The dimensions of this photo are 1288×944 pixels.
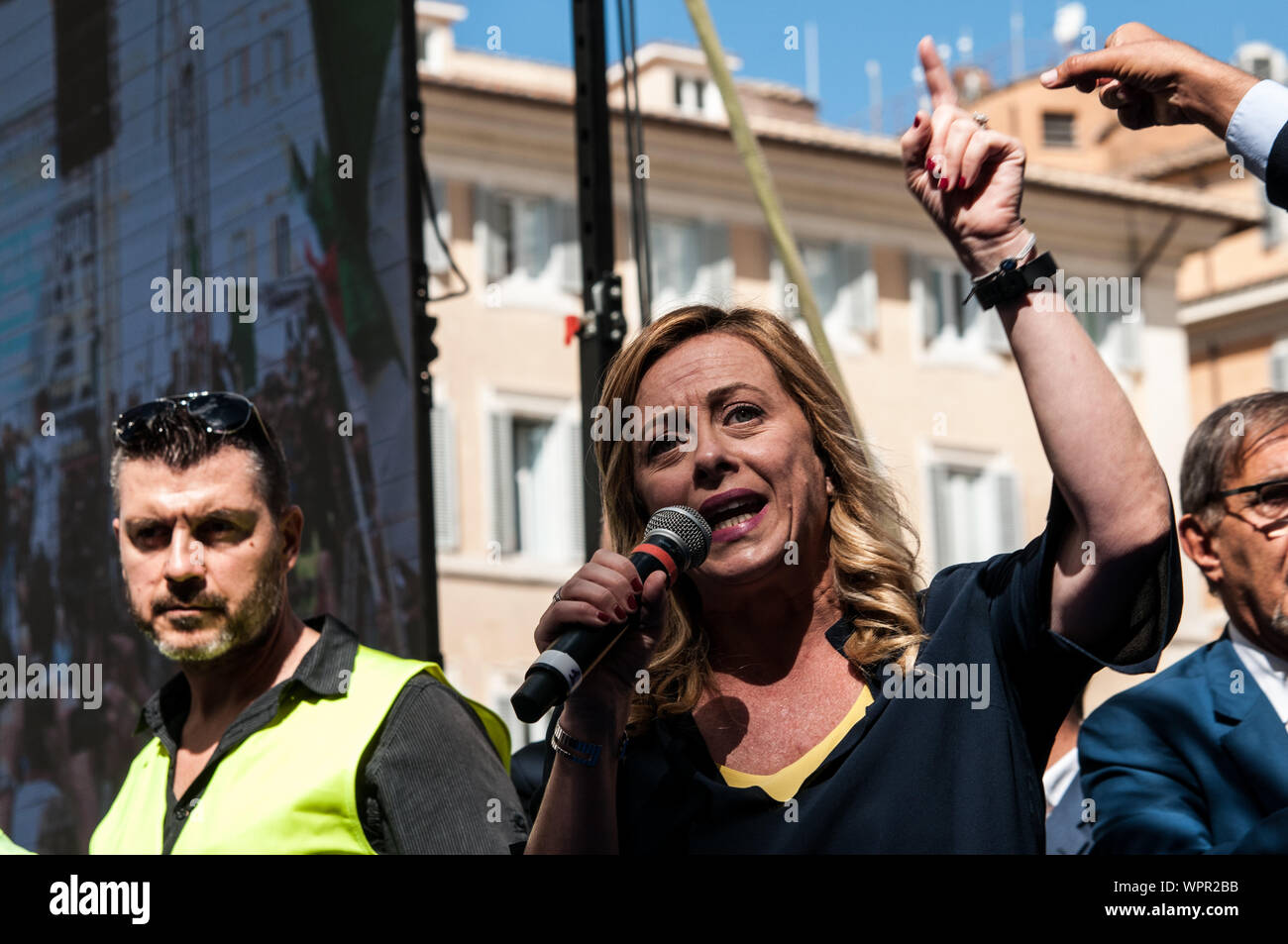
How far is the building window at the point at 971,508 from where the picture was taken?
3067cm

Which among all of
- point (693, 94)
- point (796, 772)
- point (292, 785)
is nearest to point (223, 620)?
point (292, 785)

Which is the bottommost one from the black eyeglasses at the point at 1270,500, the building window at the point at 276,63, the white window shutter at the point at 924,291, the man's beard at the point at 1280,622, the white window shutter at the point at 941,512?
the man's beard at the point at 1280,622

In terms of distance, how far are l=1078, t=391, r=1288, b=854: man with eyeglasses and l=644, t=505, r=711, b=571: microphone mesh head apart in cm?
79

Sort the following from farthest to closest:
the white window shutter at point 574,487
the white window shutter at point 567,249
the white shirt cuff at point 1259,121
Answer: the white window shutter at point 567,249 < the white window shutter at point 574,487 < the white shirt cuff at point 1259,121

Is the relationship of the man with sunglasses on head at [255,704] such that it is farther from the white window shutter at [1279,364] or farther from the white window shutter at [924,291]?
the white window shutter at [1279,364]

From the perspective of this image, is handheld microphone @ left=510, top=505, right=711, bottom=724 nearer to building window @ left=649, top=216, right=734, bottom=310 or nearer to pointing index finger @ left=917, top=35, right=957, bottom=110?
pointing index finger @ left=917, top=35, right=957, bottom=110

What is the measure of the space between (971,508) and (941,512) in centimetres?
50

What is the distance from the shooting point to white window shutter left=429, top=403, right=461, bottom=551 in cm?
2589

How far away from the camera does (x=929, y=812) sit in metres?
2.68

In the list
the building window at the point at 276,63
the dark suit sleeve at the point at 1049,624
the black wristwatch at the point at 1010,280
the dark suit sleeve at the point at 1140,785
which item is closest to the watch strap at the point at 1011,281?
the black wristwatch at the point at 1010,280

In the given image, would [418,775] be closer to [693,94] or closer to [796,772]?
[796,772]

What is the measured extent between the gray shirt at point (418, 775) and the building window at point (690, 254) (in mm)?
24897
